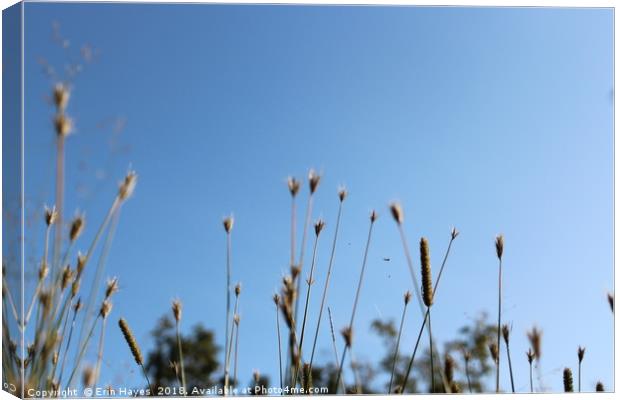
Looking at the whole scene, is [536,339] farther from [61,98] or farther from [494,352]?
[61,98]

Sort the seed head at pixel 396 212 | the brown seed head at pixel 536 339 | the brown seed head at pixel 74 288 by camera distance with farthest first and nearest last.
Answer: the brown seed head at pixel 74 288 < the seed head at pixel 396 212 < the brown seed head at pixel 536 339

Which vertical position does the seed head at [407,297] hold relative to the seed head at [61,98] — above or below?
below

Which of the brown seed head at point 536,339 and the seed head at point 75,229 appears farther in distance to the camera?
the seed head at point 75,229

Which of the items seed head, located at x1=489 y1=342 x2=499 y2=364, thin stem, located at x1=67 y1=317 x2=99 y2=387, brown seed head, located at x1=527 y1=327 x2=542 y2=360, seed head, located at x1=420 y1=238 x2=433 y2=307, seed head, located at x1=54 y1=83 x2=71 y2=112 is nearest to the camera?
brown seed head, located at x1=527 y1=327 x2=542 y2=360

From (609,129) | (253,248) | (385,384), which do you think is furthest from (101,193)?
(609,129)

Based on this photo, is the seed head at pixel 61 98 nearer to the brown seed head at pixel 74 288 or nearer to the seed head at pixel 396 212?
the brown seed head at pixel 74 288

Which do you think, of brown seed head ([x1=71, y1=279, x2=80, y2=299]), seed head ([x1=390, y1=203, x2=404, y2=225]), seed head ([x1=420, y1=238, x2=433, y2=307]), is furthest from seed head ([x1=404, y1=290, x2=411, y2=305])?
brown seed head ([x1=71, y1=279, x2=80, y2=299])

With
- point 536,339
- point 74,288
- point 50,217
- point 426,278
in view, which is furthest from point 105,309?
point 536,339

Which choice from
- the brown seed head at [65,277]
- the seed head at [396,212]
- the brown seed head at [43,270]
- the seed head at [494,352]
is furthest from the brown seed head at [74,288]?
the seed head at [494,352]

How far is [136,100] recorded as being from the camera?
4023 mm

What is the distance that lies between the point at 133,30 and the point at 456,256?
1984 millimetres

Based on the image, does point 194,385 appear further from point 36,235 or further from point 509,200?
point 509,200

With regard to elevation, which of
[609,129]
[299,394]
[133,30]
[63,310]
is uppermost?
[133,30]

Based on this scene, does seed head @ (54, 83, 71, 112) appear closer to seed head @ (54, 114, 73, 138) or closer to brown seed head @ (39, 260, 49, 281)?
seed head @ (54, 114, 73, 138)
